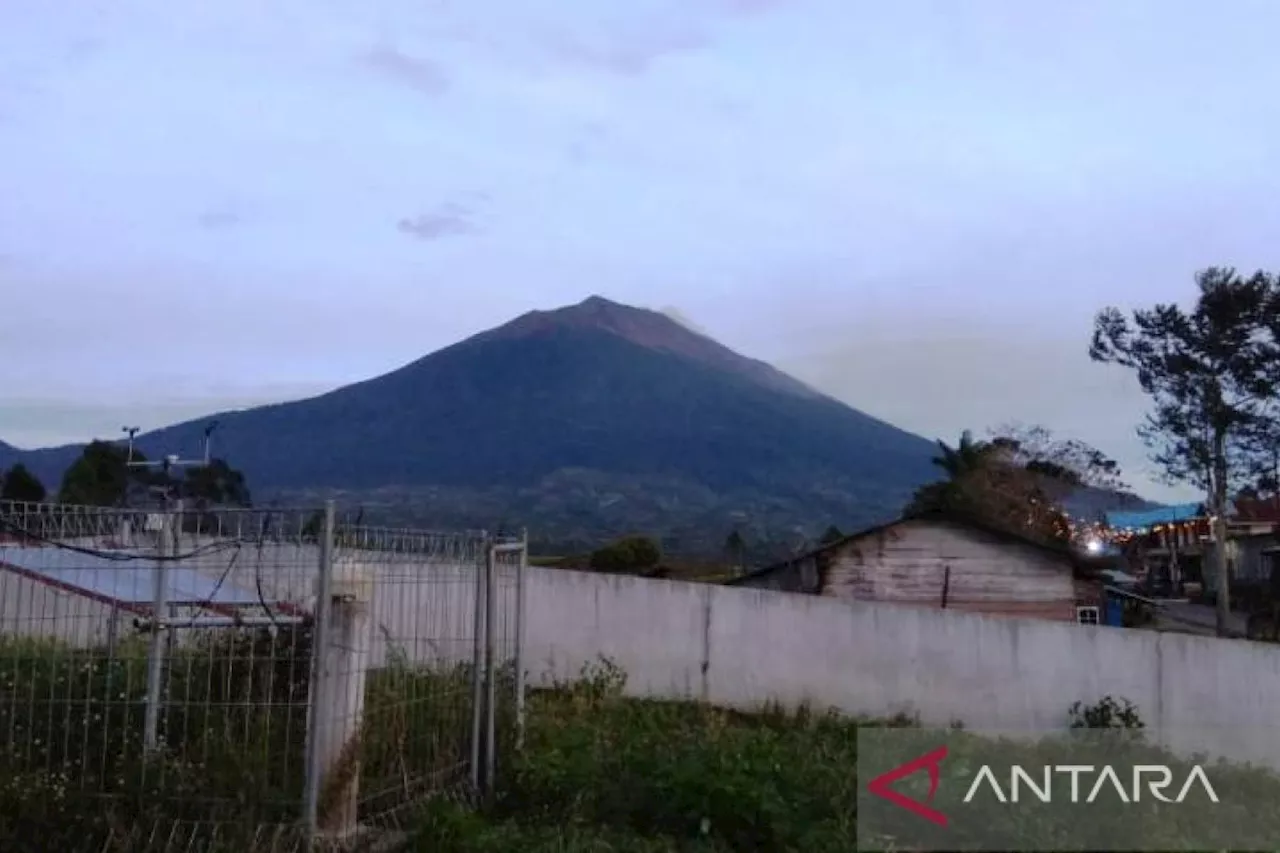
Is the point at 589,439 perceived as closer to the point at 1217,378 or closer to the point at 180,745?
the point at 1217,378

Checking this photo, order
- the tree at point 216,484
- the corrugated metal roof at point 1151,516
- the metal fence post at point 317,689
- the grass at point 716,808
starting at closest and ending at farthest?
the metal fence post at point 317,689 → the grass at point 716,808 → the tree at point 216,484 → the corrugated metal roof at point 1151,516

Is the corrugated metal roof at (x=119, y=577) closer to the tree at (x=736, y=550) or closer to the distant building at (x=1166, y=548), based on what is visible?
the tree at (x=736, y=550)

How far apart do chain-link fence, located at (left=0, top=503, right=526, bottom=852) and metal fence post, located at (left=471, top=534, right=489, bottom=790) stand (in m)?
0.01

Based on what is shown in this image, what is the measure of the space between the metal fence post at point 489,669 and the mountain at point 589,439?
2113 inches

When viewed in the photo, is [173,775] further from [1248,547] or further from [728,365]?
[728,365]

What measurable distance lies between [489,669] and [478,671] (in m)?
0.08

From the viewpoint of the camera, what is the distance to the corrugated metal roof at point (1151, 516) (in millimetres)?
49550

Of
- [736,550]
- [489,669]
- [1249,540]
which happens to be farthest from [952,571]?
[1249,540]

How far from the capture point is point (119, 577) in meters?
7.90

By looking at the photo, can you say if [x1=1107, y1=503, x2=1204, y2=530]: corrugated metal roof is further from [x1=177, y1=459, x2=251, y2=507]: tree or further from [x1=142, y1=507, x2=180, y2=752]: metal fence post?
[x1=142, y1=507, x2=180, y2=752]: metal fence post

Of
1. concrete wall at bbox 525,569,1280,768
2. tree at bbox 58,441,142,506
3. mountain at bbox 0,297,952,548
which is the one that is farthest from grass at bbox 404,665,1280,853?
mountain at bbox 0,297,952,548

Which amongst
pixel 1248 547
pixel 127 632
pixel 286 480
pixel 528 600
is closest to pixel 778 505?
pixel 286 480

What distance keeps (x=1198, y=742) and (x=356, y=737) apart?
8543 millimetres

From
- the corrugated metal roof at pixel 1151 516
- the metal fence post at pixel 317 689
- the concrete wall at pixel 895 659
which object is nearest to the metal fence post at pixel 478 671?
the metal fence post at pixel 317 689
